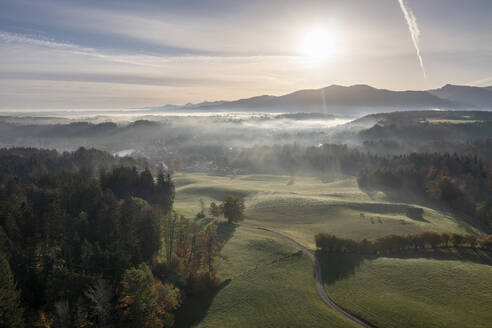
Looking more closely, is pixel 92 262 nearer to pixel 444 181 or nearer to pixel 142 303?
pixel 142 303

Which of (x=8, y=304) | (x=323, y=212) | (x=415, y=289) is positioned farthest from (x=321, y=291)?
(x=323, y=212)

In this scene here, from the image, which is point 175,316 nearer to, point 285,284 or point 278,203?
point 285,284

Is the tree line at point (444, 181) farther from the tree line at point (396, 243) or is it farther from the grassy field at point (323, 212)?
the tree line at point (396, 243)

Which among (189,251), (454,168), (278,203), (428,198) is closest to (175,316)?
(189,251)

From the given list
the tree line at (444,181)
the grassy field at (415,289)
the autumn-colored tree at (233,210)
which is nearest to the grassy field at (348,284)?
the grassy field at (415,289)

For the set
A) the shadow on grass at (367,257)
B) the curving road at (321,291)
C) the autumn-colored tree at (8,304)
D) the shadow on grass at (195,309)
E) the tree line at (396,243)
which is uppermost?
the autumn-colored tree at (8,304)

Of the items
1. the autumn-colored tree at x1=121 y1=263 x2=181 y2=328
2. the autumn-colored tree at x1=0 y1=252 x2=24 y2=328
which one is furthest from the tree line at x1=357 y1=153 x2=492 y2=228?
the autumn-colored tree at x1=0 y1=252 x2=24 y2=328
